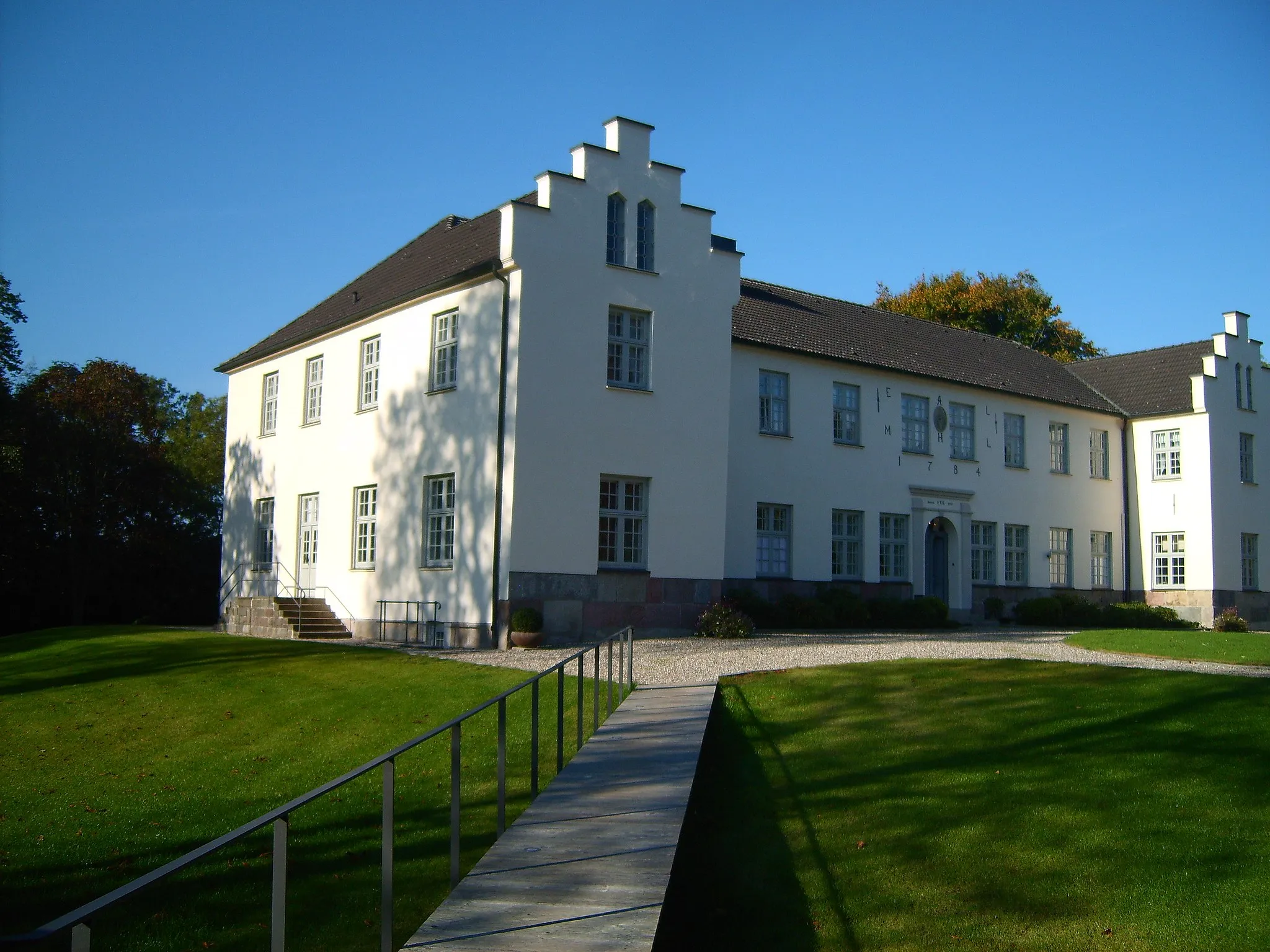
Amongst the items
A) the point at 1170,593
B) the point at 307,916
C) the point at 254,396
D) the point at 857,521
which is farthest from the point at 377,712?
the point at 1170,593

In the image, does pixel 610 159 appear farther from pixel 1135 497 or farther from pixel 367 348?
pixel 1135 497

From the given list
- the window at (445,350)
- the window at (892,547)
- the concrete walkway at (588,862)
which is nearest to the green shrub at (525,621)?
the window at (445,350)

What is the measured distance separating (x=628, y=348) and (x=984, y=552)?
46.7 ft

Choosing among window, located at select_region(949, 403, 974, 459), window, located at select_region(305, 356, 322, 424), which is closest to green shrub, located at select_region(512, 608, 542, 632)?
Result: window, located at select_region(305, 356, 322, 424)

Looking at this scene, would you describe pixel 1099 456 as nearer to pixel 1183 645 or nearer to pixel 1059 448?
pixel 1059 448

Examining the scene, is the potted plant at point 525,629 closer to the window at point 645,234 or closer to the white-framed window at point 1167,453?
the window at point 645,234

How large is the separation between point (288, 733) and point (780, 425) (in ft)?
53.1

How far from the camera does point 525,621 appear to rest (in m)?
20.7

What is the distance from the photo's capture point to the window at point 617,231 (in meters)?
22.8

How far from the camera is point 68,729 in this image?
15352 mm

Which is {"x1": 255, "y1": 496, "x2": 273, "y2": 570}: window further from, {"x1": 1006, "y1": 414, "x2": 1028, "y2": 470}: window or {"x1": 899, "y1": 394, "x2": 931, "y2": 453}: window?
{"x1": 1006, "y1": 414, "x2": 1028, "y2": 470}: window

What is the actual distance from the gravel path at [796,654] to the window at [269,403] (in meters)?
12.0

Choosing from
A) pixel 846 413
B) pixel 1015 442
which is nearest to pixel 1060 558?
pixel 1015 442

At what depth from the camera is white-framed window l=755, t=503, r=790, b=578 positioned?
26.8 meters
